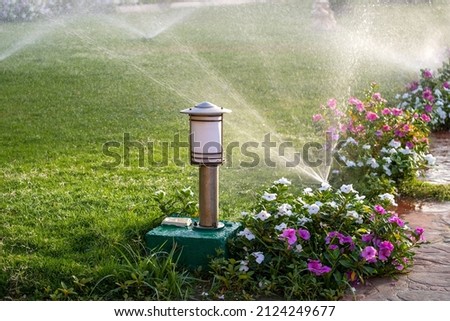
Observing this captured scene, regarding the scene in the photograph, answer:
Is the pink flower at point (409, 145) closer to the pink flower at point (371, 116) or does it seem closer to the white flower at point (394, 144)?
the white flower at point (394, 144)

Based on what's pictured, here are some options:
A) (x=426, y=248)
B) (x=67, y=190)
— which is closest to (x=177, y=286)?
(x=426, y=248)

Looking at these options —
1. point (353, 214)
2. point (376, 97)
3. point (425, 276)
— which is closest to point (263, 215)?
point (353, 214)

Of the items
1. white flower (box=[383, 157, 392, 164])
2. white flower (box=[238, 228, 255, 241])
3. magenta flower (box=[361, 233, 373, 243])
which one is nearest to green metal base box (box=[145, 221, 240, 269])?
white flower (box=[238, 228, 255, 241])

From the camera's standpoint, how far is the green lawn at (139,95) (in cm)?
452

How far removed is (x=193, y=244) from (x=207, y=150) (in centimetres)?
48

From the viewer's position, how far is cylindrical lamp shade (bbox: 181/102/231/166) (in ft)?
13.0

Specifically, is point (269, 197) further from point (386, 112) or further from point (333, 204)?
point (386, 112)

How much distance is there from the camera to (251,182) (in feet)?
19.3

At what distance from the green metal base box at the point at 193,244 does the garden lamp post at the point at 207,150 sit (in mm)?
113

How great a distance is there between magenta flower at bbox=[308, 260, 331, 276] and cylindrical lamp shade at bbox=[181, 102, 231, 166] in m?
0.71

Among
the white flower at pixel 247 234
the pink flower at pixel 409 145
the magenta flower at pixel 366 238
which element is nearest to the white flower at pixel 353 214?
the magenta flower at pixel 366 238

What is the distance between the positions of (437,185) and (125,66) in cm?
664

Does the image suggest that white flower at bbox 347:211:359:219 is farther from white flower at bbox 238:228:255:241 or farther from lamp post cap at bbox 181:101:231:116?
lamp post cap at bbox 181:101:231:116

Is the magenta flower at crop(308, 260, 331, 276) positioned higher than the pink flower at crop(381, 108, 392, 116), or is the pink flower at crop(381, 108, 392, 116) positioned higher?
the pink flower at crop(381, 108, 392, 116)
